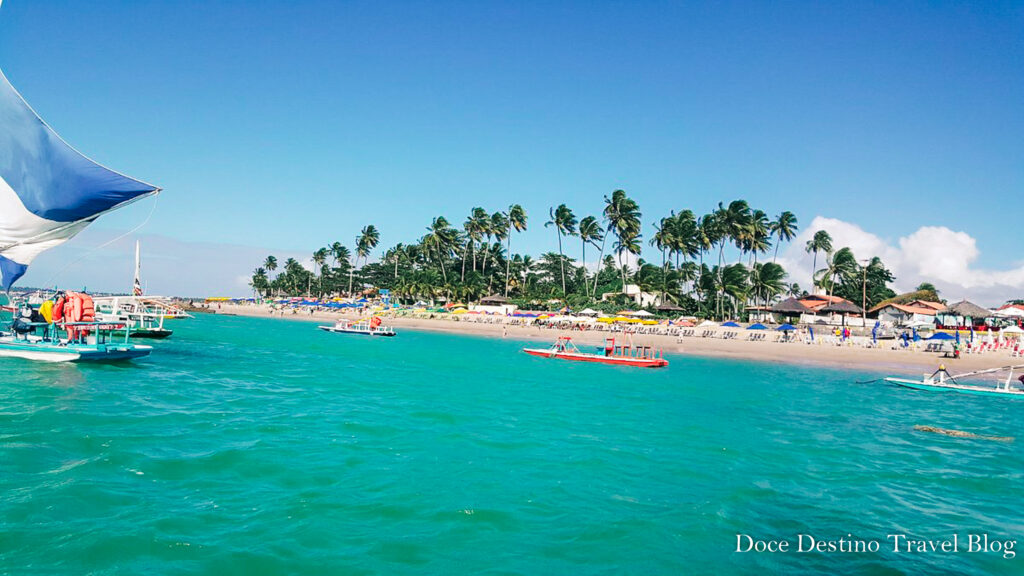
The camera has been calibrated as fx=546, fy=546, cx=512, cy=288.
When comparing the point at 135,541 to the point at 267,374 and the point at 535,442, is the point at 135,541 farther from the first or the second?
the point at 267,374

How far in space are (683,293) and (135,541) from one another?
2981 inches

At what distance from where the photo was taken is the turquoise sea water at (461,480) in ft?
26.8

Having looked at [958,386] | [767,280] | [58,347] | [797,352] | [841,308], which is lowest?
[958,386]

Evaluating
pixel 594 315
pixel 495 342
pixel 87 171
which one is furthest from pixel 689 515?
pixel 594 315

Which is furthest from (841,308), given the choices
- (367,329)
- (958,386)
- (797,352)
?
(367,329)

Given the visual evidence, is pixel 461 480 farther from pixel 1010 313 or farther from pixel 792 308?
pixel 1010 313

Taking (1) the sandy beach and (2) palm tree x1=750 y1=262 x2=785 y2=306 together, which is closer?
(1) the sandy beach

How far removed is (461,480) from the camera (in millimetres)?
11555

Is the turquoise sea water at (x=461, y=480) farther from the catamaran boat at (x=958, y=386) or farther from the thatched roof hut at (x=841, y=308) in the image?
the thatched roof hut at (x=841, y=308)

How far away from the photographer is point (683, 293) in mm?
77500

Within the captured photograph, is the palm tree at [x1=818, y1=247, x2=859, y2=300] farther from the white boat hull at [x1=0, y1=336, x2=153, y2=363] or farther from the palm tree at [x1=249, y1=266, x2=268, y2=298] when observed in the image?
the palm tree at [x1=249, y1=266, x2=268, y2=298]

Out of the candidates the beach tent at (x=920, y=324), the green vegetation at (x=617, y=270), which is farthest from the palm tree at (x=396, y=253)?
the beach tent at (x=920, y=324)

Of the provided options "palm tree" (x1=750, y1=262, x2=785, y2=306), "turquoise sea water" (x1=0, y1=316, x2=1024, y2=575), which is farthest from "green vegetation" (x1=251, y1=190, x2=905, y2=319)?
"turquoise sea water" (x1=0, y1=316, x2=1024, y2=575)

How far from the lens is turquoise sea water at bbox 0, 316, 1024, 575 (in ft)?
26.8
